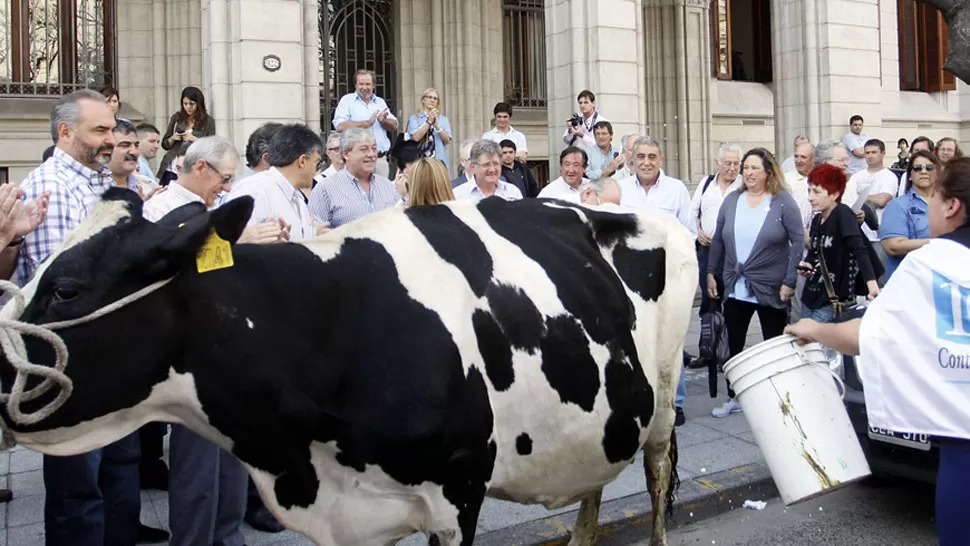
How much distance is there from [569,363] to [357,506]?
92 centimetres

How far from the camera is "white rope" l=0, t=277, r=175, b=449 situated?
2273 mm

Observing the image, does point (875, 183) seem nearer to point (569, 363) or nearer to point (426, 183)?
point (426, 183)

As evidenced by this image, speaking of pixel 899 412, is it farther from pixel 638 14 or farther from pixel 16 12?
pixel 16 12

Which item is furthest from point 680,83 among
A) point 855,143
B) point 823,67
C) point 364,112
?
point 364,112

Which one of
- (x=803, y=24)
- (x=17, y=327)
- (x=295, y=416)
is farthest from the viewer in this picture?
(x=803, y=24)

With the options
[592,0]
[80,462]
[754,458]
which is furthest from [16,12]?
[754,458]

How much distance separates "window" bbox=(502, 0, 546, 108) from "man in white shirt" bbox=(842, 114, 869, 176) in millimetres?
5626

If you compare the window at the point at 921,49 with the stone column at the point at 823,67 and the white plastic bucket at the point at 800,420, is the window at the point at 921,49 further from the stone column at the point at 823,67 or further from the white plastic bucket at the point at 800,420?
the white plastic bucket at the point at 800,420

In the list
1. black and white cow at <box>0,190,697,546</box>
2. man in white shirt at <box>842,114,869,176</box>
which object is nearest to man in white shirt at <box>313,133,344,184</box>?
black and white cow at <box>0,190,697,546</box>

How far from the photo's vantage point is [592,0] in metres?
11.8

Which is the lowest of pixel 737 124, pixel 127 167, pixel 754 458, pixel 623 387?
pixel 754 458

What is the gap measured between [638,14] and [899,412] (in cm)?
1009

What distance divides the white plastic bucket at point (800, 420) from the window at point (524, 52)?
1308cm

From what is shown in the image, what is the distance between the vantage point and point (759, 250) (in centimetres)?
683
